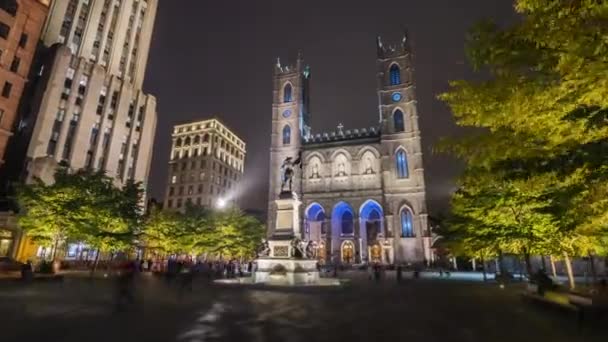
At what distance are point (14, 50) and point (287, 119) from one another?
4798cm

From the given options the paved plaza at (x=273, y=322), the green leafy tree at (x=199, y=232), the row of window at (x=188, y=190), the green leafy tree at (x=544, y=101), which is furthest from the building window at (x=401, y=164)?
the green leafy tree at (x=544, y=101)

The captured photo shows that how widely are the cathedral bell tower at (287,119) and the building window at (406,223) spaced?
20907 millimetres

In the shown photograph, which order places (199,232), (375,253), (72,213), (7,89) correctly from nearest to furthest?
1. (72,213)
2. (7,89)
3. (199,232)
4. (375,253)

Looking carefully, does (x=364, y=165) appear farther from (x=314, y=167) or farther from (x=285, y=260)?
(x=285, y=260)

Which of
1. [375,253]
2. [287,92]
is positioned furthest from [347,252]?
[287,92]

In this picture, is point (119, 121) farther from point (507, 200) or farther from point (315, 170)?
point (507, 200)

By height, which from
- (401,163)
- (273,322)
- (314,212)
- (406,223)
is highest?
(401,163)

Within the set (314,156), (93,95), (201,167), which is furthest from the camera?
(201,167)

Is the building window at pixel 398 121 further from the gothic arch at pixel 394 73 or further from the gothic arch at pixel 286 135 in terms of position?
the gothic arch at pixel 286 135

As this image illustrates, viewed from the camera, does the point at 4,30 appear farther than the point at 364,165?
No

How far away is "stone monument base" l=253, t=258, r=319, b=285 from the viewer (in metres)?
→ 18.7

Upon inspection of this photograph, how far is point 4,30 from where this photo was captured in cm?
2906

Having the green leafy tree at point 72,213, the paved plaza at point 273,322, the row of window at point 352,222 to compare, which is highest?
the row of window at point 352,222

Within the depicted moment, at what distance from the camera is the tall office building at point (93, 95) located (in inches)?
1540
